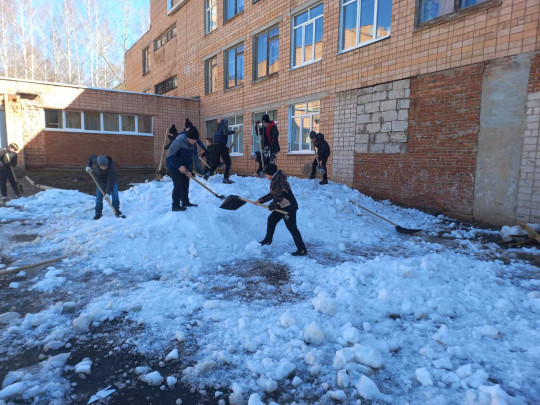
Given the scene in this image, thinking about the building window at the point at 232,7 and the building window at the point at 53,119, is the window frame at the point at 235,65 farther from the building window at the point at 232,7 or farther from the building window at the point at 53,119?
the building window at the point at 53,119

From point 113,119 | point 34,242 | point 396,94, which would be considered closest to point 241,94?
point 113,119

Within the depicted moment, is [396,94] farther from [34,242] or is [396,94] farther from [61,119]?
[61,119]

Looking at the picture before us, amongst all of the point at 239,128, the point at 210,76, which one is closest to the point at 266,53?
the point at 239,128

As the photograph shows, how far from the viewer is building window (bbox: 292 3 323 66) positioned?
1067cm

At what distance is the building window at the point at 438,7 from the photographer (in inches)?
279

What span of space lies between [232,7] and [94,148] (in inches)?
351

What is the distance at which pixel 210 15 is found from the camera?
15961 millimetres

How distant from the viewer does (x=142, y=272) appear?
426cm

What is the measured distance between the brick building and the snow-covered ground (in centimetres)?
1009

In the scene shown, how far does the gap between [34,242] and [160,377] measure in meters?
4.62

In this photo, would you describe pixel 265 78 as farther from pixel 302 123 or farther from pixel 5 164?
pixel 5 164

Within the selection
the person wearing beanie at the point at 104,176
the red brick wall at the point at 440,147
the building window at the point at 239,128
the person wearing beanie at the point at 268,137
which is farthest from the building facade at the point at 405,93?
the person wearing beanie at the point at 104,176

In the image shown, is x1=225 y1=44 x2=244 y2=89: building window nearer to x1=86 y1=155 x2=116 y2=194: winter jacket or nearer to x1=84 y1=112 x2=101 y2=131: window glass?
x1=84 y1=112 x2=101 y2=131: window glass

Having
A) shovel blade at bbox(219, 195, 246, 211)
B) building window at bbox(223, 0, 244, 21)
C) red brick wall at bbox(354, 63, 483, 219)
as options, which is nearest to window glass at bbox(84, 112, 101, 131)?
building window at bbox(223, 0, 244, 21)
